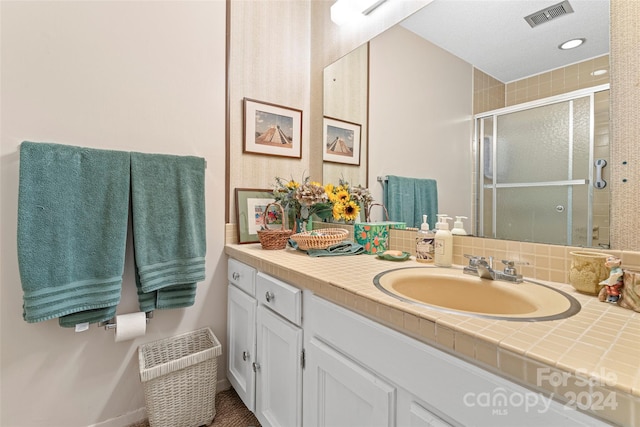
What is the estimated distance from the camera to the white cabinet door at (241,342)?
4.27ft

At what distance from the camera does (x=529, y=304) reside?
29.5 inches

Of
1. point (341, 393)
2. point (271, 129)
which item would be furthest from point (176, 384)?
point (271, 129)

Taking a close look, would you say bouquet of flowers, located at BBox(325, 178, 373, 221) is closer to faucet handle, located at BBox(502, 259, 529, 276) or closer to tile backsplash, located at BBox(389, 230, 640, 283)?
tile backsplash, located at BBox(389, 230, 640, 283)

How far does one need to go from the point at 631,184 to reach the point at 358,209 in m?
0.98

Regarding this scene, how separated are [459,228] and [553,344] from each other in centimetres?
68

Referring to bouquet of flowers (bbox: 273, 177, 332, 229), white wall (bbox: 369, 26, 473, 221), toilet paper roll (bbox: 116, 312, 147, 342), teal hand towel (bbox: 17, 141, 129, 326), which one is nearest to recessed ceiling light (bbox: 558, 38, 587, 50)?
white wall (bbox: 369, 26, 473, 221)

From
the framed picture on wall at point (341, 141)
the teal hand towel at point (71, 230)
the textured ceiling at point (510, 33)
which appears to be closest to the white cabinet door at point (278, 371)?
the teal hand towel at point (71, 230)

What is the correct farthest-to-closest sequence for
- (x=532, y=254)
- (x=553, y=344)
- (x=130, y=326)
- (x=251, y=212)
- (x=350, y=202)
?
(x=251, y=212) → (x=350, y=202) → (x=130, y=326) → (x=532, y=254) → (x=553, y=344)

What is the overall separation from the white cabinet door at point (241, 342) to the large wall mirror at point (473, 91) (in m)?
0.85

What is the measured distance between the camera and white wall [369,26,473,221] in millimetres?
1142

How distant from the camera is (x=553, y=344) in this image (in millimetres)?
478

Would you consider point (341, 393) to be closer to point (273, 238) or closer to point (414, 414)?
point (414, 414)

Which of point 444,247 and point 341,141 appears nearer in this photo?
point 444,247

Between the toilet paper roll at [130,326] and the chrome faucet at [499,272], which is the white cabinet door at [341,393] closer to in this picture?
the chrome faucet at [499,272]
